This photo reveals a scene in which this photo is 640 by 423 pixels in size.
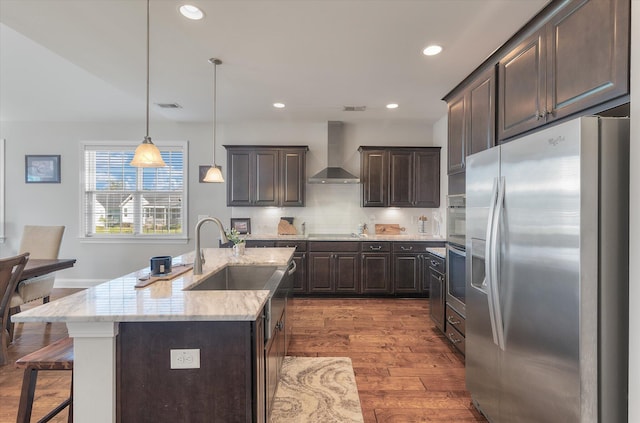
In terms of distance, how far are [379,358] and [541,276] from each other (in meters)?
1.79

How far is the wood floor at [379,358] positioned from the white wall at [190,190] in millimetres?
1637

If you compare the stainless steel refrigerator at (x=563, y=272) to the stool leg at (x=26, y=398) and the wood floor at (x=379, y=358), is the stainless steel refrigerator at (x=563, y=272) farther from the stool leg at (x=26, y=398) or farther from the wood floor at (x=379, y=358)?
the stool leg at (x=26, y=398)

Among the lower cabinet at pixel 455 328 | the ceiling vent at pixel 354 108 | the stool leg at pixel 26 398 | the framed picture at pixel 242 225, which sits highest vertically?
the ceiling vent at pixel 354 108

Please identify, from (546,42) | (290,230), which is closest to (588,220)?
(546,42)

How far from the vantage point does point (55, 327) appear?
336cm

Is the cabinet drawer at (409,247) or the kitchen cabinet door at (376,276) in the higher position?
the cabinet drawer at (409,247)

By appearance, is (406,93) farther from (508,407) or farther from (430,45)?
(508,407)

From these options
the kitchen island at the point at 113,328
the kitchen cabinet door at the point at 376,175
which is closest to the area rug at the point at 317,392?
the kitchen island at the point at 113,328

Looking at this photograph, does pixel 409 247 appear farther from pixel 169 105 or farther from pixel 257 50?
pixel 169 105

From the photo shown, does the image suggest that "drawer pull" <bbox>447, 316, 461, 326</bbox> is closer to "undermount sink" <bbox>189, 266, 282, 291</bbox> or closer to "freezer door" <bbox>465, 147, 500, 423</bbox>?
"freezer door" <bbox>465, 147, 500, 423</bbox>

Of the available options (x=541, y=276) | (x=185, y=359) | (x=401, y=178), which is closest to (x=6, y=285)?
(x=185, y=359)

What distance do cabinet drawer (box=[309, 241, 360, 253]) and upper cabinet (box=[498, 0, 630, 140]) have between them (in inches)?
103

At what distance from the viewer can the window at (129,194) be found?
16.7 ft

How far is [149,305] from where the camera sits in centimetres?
136
